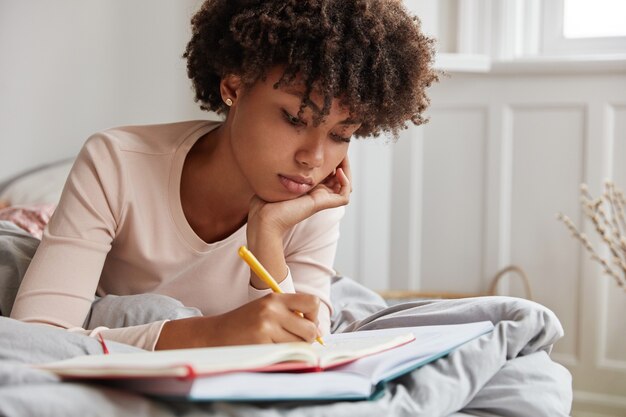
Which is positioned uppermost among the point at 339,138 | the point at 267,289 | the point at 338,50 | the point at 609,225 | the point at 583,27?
the point at 583,27

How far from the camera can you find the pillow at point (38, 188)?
8.43 ft

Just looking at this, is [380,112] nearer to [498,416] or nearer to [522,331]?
[522,331]

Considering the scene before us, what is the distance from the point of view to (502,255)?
2865mm

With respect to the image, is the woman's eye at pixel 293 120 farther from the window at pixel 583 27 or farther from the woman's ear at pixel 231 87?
the window at pixel 583 27

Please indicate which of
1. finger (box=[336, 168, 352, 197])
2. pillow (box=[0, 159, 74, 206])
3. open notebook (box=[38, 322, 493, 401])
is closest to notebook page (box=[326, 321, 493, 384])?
open notebook (box=[38, 322, 493, 401])

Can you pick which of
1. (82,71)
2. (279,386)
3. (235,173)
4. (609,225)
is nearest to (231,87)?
(235,173)

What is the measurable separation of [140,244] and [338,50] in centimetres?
46

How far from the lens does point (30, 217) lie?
2.15 meters

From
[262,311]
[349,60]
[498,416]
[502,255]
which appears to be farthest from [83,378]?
[502,255]

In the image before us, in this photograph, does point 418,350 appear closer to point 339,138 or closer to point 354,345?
point 354,345

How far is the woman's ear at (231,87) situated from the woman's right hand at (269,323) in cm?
46

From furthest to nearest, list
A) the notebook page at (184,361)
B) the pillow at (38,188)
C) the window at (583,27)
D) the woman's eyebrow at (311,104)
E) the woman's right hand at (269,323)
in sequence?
the window at (583,27)
the pillow at (38,188)
the woman's eyebrow at (311,104)
the woman's right hand at (269,323)
the notebook page at (184,361)

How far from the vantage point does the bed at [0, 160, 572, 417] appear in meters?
0.74

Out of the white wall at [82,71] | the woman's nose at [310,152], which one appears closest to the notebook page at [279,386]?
the woman's nose at [310,152]
